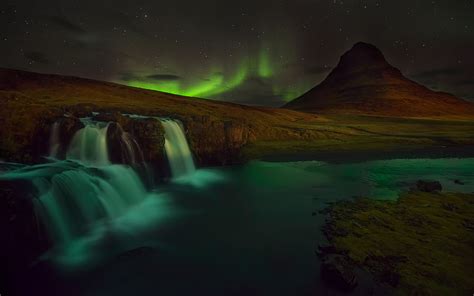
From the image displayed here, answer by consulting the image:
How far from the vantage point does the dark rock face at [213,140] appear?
3362 cm

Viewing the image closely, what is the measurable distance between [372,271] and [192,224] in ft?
29.7

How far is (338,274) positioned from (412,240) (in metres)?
4.50

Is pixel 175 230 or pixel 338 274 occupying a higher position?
pixel 338 274

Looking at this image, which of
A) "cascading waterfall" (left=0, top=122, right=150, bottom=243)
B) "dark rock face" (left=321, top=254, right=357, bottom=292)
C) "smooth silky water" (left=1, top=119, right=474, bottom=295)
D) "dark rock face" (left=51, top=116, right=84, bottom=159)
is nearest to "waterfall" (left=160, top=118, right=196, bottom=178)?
"smooth silky water" (left=1, top=119, right=474, bottom=295)

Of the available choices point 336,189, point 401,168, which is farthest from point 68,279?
point 401,168

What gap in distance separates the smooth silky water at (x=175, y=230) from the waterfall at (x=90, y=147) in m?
0.07

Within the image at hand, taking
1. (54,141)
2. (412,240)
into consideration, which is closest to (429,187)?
(412,240)

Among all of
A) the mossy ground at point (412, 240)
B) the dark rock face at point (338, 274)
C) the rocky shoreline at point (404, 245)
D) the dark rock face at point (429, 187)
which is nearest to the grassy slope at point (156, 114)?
the dark rock face at point (338, 274)

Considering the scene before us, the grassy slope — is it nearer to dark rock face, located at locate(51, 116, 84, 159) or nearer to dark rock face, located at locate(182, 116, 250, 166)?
dark rock face, located at locate(51, 116, 84, 159)

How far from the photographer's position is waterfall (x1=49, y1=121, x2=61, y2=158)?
21.1m

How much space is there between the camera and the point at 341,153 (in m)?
45.5

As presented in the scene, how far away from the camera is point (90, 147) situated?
73.3ft

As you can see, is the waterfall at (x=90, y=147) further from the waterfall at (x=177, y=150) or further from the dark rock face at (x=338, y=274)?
the dark rock face at (x=338, y=274)

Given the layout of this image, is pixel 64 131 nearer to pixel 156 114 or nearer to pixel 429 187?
pixel 429 187
